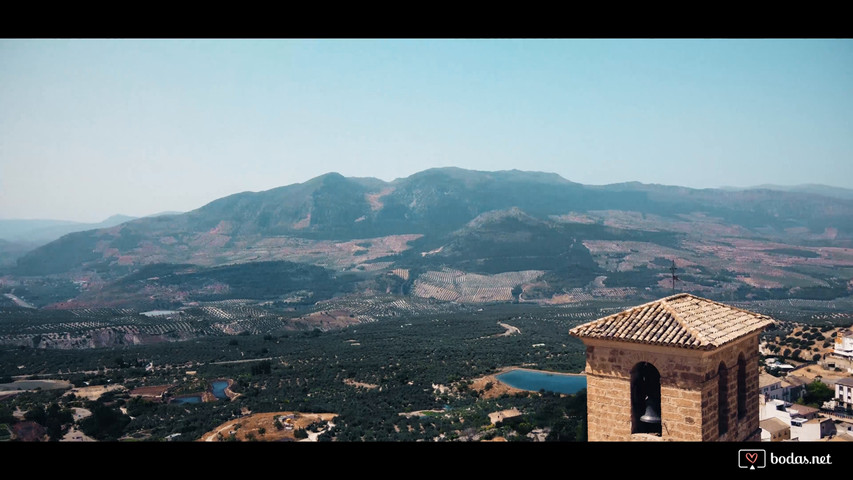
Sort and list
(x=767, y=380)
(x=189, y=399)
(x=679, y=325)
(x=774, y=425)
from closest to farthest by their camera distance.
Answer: (x=679, y=325) → (x=774, y=425) → (x=767, y=380) → (x=189, y=399)

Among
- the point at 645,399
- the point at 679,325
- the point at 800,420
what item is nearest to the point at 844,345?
the point at 800,420

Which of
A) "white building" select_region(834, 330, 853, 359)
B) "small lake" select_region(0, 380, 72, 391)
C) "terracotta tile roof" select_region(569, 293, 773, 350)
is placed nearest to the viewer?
"terracotta tile roof" select_region(569, 293, 773, 350)

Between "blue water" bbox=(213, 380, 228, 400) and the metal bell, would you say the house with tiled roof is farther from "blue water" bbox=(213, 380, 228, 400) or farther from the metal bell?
"blue water" bbox=(213, 380, 228, 400)

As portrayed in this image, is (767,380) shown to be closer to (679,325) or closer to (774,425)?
(774,425)

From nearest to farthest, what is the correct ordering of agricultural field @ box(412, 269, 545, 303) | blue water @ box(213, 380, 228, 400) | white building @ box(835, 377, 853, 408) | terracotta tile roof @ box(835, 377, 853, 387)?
white building @ box(835, 377, 853, 408), terracotta tile roof @ box(835, 377, 853, 387), blue water @ box(213, 380, 228, 400), agricultural field @ box(412, 269, 545, 303)

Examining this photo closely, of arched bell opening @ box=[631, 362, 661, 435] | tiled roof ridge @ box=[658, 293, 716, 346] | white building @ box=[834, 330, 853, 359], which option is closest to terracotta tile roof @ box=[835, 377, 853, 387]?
white building @ box=[834, 330, 853, 359]

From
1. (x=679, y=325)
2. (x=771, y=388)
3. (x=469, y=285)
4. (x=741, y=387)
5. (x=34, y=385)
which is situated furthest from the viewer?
(x=469, y=285)
